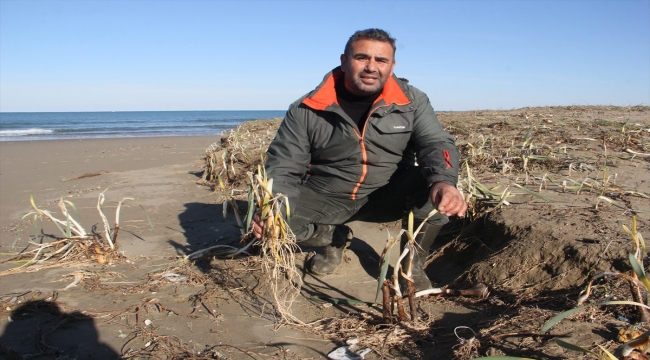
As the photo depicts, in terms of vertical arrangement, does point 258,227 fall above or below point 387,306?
above

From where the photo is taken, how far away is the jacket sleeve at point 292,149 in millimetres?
2797

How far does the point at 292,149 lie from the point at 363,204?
59 cm

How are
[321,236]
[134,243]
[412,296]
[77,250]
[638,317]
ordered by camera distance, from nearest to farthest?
[638,317] → [412,296] → [321,236] → [77,250] → [134,243]

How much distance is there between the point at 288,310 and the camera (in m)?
2.35

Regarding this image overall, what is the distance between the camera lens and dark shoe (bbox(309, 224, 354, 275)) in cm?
303

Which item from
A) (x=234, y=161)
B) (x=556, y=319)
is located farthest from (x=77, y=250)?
(x=556, y=319)

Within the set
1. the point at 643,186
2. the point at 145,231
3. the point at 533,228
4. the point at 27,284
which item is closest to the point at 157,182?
the point at 145,231

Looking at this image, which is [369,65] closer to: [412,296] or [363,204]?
[363,204]

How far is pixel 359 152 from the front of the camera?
288 centimetres

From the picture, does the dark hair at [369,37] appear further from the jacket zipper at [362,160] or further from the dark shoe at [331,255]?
the dark shoe at [331,255]

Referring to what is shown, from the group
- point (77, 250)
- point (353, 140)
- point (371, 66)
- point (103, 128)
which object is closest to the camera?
point (371, 66)

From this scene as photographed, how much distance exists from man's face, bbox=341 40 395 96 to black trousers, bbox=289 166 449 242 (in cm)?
58

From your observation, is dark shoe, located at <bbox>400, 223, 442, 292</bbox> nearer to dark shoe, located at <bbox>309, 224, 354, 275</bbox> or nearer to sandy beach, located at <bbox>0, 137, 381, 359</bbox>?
sandy beach, located at <bbox>0, 137, 381, 359</bbox>

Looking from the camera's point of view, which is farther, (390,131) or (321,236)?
(321,236)
